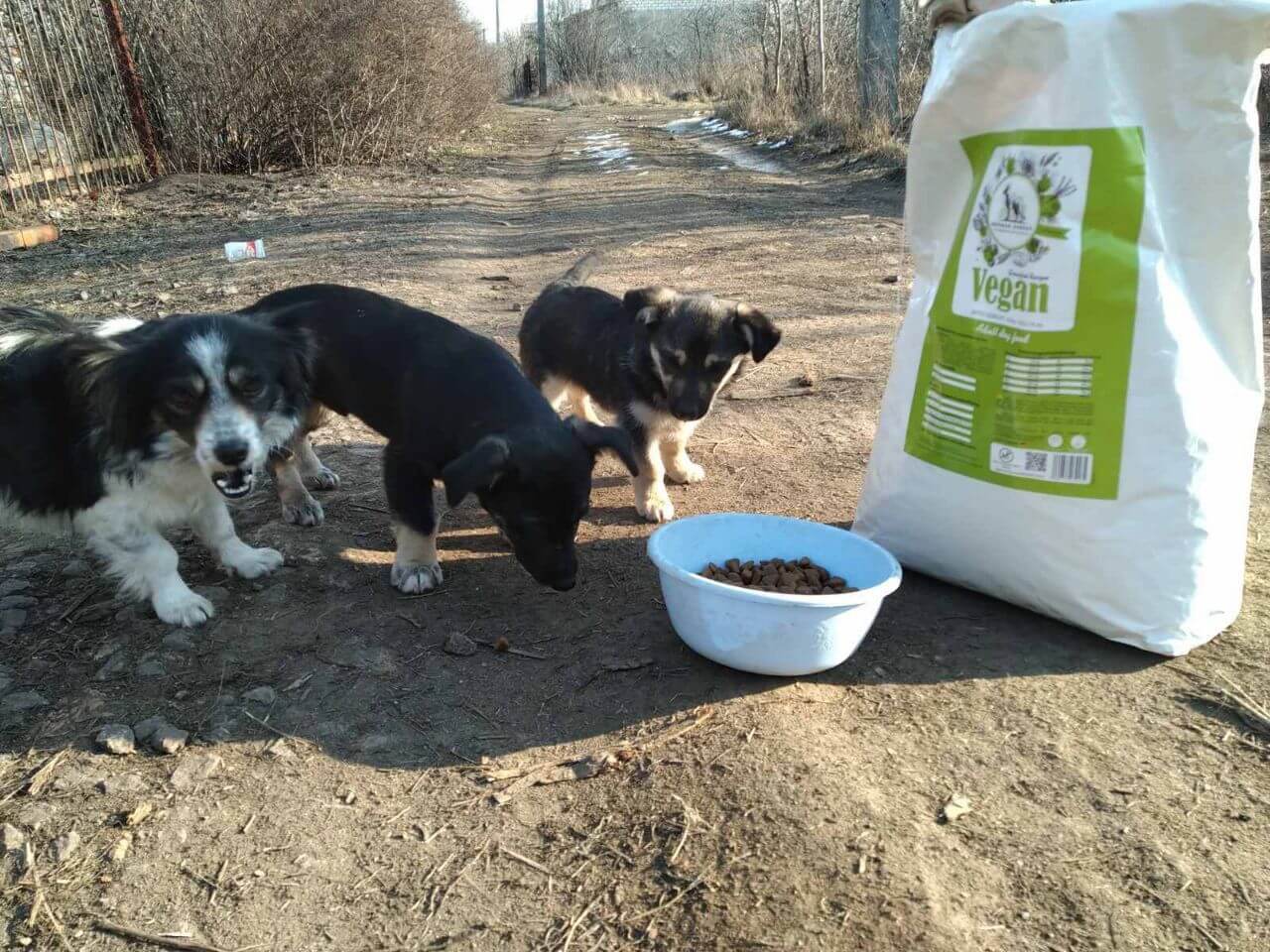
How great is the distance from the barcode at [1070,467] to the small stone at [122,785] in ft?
9.53

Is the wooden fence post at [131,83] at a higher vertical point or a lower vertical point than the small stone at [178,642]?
higher

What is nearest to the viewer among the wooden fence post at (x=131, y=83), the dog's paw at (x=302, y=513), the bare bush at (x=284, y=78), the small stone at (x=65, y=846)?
the small stone at (x=65, y=846)

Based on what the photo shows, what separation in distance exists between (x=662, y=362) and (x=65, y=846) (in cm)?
288

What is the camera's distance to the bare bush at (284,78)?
13820 mm

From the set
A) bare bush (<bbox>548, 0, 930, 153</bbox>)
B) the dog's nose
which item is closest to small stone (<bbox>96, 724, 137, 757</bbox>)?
the dog's nose

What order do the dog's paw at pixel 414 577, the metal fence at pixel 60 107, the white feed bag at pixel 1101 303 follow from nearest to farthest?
the white feed bag at pixel 1101 303 → the dog's paw at pixel 414 577 → the metal fence at pixel 60 107

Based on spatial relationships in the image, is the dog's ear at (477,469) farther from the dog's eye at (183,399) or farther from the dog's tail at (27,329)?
the dog's tail at (27,329)

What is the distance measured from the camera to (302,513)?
4.26m

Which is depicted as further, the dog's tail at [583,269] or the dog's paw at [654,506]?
the dog's tail at [583,269]

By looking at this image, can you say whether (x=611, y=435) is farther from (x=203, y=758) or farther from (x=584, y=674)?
(x=203, y=758)

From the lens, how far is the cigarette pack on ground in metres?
9.00

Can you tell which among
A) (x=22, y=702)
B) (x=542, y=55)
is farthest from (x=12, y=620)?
(x=542, y=55)

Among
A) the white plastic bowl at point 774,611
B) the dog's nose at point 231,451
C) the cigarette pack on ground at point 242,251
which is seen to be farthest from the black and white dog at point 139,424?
the cigarette pack on ground at point 242,251

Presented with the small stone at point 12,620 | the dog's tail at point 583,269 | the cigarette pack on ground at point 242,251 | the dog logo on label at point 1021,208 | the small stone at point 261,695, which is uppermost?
the dog logo on label at point 1021,208
